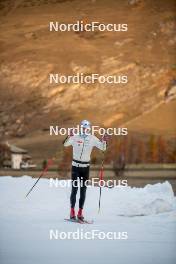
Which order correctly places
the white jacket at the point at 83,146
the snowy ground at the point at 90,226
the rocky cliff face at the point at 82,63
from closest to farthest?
the snowy ground at the point at 90,226
the white jacket at the point at 83,146
the rocky cliff face at the point at 82,63

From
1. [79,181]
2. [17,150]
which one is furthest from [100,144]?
[17,150]

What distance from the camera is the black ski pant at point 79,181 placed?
5.31 meters

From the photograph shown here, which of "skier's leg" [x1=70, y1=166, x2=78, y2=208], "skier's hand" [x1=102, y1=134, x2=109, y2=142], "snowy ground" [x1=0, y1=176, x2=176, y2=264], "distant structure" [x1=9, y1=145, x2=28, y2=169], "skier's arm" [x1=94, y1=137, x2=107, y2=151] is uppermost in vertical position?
"skier's hand" [x1=102, y1=134, x2=109, y2=142]

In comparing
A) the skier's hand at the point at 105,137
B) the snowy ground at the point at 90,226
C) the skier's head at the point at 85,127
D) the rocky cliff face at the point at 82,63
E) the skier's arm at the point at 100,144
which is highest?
the rocky cliff face at the point at 82,63

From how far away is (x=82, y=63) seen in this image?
544 centimetres

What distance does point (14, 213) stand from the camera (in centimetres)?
529

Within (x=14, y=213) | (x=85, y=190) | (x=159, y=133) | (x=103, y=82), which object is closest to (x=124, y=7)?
(x=103, y=82)

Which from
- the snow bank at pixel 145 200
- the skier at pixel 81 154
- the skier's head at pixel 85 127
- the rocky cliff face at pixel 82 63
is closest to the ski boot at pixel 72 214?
the skier at pixel 81 154

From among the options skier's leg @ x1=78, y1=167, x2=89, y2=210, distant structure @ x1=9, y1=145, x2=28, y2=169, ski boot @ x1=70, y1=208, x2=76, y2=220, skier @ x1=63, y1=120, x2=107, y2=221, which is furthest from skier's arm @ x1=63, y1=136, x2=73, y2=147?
ski boot @ x1=70, y1=208, x2=76, y2=220

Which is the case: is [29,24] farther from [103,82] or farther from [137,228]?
[137,228]

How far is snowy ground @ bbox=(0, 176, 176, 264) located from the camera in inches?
202

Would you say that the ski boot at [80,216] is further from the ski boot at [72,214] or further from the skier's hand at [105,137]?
the skier's hand at [105,137]

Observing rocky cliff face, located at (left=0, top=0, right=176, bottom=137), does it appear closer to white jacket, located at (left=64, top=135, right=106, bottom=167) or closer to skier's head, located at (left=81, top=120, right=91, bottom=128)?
skier's head, located at (left=81, top=120, right=91, bottom=128)

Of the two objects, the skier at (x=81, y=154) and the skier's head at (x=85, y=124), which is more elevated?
the skier's head at (x=85, y=124)
